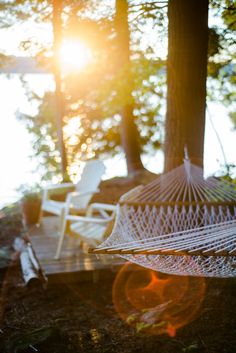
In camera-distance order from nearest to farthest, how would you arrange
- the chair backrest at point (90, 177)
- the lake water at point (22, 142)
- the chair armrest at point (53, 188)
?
the lake water at point (22, 142)
the chair backrest at point (90, 177)
the chair armrest at point (53, 188)

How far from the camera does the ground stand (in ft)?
7.69

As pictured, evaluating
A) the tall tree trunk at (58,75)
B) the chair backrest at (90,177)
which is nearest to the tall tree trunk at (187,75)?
the tall tree trunk at (58,75)

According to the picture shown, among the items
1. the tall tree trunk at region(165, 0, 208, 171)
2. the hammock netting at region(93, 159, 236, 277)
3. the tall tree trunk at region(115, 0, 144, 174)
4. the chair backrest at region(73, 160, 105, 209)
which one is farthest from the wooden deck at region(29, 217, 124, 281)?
the tall tree trunk at region(115, 0, 144, 174)

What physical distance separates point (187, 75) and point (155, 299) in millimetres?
1619

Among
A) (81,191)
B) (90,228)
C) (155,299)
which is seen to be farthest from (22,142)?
(155,299)

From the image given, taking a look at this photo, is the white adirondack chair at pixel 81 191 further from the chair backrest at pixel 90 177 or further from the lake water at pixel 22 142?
the lake water at pixel 22 142

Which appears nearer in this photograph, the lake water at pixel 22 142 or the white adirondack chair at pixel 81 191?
the lake water at pixel 22 142

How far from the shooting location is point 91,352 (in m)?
2.32

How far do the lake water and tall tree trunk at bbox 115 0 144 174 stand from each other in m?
0.55

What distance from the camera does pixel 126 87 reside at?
4078mm

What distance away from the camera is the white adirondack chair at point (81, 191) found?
4.08 meters

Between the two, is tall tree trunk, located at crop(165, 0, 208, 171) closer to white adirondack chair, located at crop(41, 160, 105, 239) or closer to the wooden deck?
the wooden deck

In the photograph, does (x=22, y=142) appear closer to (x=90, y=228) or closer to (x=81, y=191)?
(x=81, y=191)

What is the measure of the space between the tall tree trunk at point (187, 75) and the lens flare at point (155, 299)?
0.93 metres
